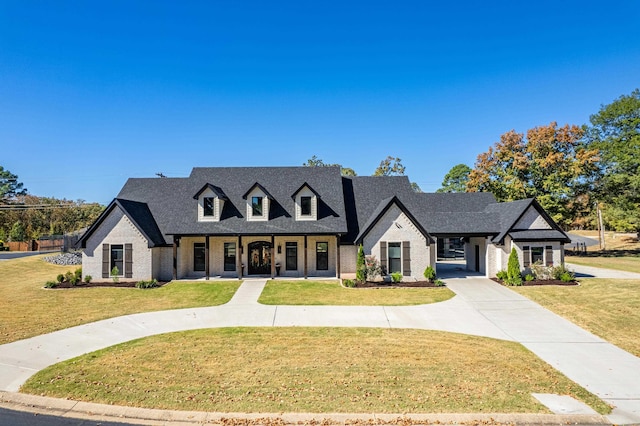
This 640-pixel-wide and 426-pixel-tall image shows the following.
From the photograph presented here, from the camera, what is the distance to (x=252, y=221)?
25.0 m

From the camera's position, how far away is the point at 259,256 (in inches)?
993

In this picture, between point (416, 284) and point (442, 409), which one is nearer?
point (442, 409)

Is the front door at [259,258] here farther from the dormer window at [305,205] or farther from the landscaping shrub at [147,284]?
the landscaping shrub at [147,284]

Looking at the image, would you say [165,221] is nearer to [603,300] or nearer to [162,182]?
[162,182]

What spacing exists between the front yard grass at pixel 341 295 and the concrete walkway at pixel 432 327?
0.74m

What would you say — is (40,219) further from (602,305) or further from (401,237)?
(602,305)

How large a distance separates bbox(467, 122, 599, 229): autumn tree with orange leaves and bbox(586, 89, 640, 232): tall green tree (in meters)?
2.15

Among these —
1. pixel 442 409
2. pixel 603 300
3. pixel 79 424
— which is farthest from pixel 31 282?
pixel 603 300

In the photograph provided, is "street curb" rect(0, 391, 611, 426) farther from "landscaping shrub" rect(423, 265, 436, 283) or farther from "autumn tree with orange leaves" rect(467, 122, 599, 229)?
"autumn tree with orange leaves" rect(467, 122, 599, 229)

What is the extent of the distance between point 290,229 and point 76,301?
12.5 metres

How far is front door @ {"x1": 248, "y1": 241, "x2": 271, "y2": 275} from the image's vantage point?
25.1 metres

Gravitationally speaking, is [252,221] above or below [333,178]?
below

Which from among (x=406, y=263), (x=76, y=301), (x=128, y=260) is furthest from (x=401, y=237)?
(x=76, y=301)

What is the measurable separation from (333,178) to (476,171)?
2337 cm
